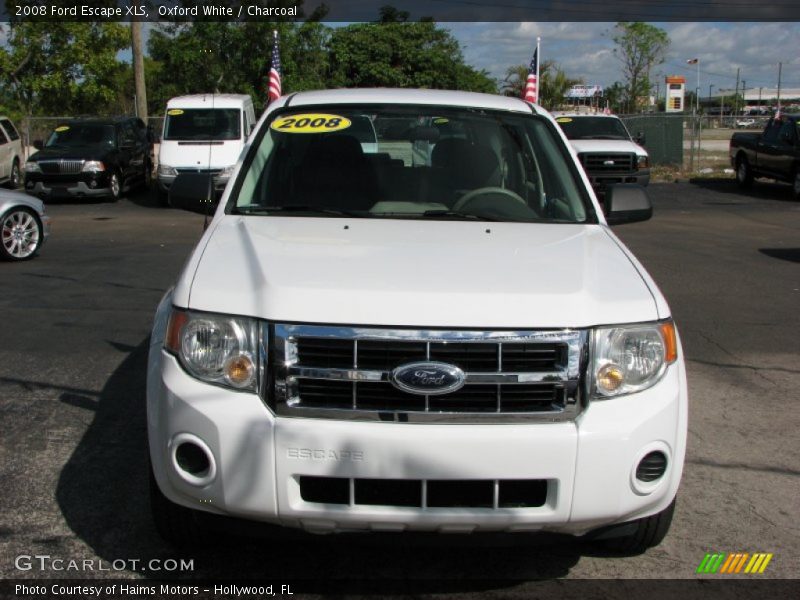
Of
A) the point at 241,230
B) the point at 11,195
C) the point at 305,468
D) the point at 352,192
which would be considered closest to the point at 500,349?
the point at 305,468

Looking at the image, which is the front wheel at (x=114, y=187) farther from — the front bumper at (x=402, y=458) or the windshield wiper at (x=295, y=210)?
the front bumper at (x=402, y=458)

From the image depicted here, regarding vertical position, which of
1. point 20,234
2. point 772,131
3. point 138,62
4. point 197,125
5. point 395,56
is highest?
point 395,56

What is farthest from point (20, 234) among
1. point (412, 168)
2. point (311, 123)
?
point (412, 168)

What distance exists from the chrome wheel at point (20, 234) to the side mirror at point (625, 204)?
27.9ft

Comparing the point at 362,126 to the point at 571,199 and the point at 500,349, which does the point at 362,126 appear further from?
the point at 500,349

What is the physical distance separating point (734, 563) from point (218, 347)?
219cm

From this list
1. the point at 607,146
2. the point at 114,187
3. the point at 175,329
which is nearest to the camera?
the point at 175,329

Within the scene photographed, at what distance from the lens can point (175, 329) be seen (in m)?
3.20

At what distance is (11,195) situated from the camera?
37.9 ft

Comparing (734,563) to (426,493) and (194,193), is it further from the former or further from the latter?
(194,193)

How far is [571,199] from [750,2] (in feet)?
78.0

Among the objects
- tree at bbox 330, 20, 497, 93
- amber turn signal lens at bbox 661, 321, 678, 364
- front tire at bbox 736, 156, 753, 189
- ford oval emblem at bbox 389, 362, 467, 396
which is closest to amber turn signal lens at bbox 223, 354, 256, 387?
ford oval emblem at bbox 389, 362, 467, 396

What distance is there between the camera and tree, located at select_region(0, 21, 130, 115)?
89.9 feet

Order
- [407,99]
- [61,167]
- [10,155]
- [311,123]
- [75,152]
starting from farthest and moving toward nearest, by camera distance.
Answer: [10,155], [75,152], [61,167], [407,99], [311,123]
